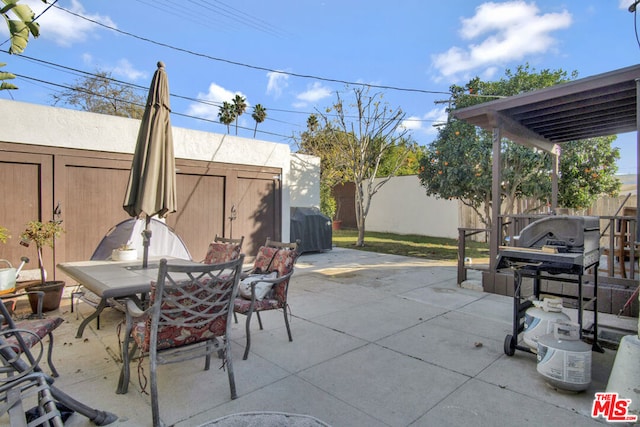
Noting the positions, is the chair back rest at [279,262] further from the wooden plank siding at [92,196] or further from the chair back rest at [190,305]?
the wooden plank siding at [92,196]

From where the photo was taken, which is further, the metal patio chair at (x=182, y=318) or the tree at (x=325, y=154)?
the tree at (x=325, y=154)

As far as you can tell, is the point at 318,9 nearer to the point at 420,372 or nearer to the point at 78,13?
the point at 78,13

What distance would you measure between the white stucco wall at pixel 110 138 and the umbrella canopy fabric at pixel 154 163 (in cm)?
289

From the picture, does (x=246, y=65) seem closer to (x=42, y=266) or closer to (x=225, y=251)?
(x=225, y=251)

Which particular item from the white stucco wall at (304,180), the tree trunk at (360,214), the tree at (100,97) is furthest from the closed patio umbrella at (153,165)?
the tree at (100,97)

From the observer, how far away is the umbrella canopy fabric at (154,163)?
3.43 m

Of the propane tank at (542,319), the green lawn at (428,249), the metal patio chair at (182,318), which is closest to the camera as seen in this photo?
the metal patio chair at (182,318)

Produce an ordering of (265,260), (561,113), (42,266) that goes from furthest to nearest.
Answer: (561,113) → (42,266) → (265,260)

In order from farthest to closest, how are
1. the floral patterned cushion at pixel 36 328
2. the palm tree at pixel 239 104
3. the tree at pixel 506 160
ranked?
the palm tree at pixel 239 104 → the tree at pixel 506 160 → the floral patterned cushion at pixel 36 328

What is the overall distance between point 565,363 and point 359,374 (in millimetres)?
1407

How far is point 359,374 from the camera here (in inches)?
104

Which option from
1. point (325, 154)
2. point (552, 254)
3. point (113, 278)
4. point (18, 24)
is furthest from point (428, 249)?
point (18, 24)

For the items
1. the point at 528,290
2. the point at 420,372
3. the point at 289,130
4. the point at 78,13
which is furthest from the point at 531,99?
the point at 289,130

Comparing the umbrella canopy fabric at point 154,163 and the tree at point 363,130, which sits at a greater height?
the tree at point 363,130
